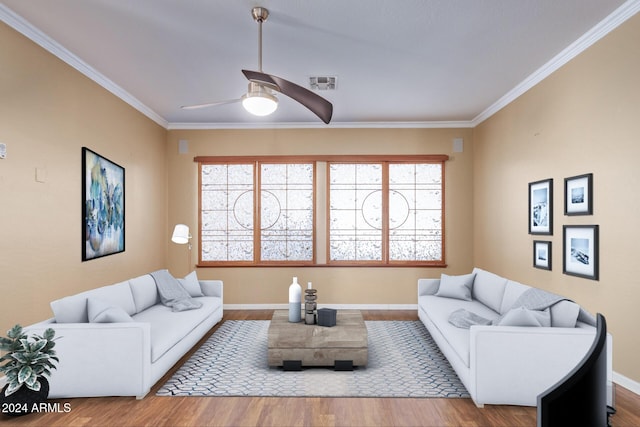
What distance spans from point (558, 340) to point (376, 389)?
4.48ft

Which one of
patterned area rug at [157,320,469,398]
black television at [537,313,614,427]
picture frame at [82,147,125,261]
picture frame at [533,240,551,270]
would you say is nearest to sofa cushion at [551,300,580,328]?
patterned area rug at [157,320,469,398]

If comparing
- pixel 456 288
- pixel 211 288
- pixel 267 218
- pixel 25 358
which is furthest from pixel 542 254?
pixel 25 358

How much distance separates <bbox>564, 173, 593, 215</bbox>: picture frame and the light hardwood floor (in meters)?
1.51

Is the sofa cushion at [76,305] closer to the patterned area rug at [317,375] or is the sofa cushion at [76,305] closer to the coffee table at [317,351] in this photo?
the patterned area rug at [317,375]

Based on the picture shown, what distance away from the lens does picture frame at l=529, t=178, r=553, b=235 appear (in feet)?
13.0

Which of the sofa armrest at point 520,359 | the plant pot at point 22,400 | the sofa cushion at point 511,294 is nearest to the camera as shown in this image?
the plant pot at point 22,400

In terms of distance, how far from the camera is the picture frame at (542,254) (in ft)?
13.1

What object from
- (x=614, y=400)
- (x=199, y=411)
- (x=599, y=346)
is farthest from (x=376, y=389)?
(x=599, y=346)

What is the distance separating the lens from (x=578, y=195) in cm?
351

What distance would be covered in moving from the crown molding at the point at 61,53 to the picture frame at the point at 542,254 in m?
5.07

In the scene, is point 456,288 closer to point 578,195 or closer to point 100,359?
point 578,195

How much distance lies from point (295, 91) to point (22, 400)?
107 inches

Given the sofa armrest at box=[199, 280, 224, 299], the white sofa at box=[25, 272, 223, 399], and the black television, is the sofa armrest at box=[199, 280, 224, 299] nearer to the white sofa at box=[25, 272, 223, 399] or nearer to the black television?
the white sofa at box=[25, 272, 223, 399]

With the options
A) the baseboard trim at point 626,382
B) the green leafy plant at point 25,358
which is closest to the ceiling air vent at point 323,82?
the green leafy plant at point 25,358
